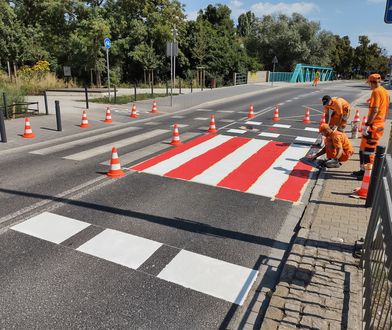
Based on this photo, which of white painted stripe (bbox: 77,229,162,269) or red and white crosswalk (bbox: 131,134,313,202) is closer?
white painted stripe (bbox: 77,229,162,269)

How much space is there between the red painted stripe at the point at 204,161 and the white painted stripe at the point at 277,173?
146 centimetres

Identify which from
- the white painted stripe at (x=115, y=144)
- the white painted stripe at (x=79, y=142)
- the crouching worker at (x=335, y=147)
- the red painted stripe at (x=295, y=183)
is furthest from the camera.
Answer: the white painted stripe at (x=79, y=142)

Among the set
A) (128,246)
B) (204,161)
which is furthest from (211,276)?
(204,161)

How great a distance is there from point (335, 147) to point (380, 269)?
6.03 m

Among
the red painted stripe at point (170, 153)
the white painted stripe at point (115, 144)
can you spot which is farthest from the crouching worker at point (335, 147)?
the white painted stripe at point (115, 144)

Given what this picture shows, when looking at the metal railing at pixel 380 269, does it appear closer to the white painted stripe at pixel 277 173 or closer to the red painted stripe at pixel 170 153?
the white painted stripe at pixel 277 173

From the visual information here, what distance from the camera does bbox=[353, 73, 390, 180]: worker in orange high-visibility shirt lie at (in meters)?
7.11

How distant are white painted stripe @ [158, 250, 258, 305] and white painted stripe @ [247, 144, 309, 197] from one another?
112 inches

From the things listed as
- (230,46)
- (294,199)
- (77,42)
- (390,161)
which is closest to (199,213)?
(294,199)

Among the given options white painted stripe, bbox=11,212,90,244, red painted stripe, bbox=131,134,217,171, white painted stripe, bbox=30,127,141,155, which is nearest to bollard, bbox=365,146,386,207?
white painted stripe, bbox=11,212,90,244

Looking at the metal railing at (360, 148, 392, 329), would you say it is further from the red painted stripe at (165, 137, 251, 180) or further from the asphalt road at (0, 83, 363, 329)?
the red painted stripe at (165, 137, 251, 180)

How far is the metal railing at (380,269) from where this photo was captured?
277cm

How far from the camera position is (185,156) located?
32.4 ft

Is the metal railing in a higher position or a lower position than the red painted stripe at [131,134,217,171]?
higher
